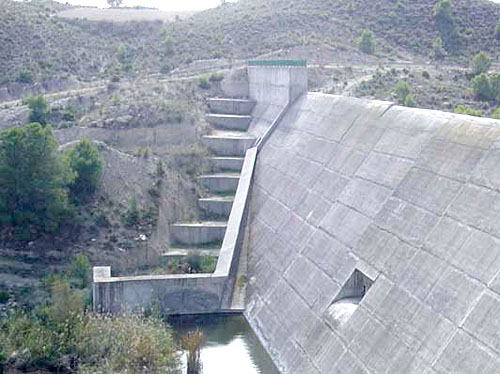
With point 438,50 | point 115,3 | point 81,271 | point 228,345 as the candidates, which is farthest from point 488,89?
point 115,3

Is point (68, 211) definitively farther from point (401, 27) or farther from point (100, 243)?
point (401, 27)

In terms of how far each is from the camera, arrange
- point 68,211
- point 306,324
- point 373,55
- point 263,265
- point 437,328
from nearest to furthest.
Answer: point 437,328
point 306,324
point 263,265
point 68,211
point 373,55

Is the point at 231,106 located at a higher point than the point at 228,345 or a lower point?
higher

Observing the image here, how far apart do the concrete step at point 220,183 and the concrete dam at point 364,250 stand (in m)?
1.27

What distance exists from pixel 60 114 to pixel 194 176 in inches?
356

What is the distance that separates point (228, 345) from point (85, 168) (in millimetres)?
11048

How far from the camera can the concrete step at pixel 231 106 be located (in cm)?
4016

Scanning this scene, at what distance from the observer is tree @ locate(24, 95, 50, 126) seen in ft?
119

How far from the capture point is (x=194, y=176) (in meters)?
33.6

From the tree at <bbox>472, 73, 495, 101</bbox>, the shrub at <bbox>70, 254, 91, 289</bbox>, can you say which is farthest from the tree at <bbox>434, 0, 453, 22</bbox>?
the shrub at <bbox>70, 254, 91, 289</bbox>

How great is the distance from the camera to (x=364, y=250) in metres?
19.5

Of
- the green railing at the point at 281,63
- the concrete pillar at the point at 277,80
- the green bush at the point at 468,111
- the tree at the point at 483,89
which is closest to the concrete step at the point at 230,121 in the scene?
the concrete pillar at the point at 277,80

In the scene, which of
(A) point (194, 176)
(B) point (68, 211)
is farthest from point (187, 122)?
(B) point (68, 211)

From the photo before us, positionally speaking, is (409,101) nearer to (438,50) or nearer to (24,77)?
(438,50)
